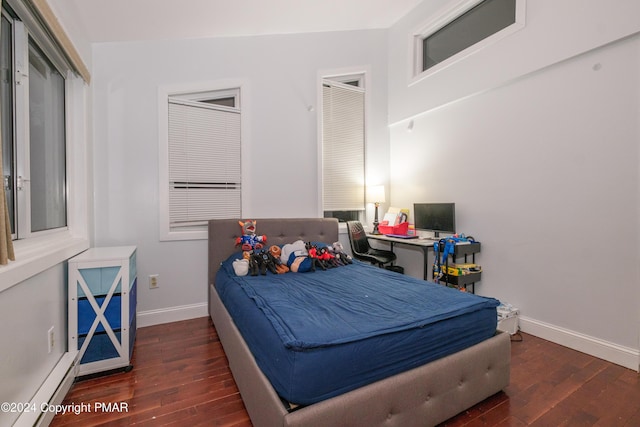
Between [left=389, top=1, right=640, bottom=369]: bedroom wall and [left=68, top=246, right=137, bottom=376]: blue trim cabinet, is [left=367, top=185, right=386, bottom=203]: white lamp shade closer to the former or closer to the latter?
[left=389, top=1, right=640, bottom=369]: bedroom wall

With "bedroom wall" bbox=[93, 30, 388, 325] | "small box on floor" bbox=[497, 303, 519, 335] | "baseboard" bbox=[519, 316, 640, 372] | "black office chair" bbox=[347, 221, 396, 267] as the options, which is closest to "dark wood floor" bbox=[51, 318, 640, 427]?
"baseboard" bbox=[519, 316, 640, 372]

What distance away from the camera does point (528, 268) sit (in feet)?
9.04

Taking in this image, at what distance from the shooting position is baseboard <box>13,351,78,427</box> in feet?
4.60

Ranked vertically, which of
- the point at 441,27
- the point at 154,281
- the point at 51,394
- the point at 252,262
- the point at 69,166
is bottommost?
the point at 51,394

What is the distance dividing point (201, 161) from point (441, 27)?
3120 mm

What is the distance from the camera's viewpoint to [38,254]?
5.50 feet

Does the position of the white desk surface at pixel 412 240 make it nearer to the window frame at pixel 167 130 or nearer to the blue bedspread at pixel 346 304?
the blue bedspread at pixel 346 304

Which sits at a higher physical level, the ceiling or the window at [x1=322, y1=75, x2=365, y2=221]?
the ceiling

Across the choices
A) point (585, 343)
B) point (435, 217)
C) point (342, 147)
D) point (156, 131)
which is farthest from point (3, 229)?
point (585, 343)

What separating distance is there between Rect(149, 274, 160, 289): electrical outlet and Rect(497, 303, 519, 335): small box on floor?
3.13 meters

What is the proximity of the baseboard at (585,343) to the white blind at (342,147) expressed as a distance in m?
2.21

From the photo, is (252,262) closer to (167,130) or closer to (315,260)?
(315,260)

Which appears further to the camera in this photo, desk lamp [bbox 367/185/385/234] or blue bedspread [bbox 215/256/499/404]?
desk lamp [bbox 367/185/385/234]

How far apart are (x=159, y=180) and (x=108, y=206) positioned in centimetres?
48
